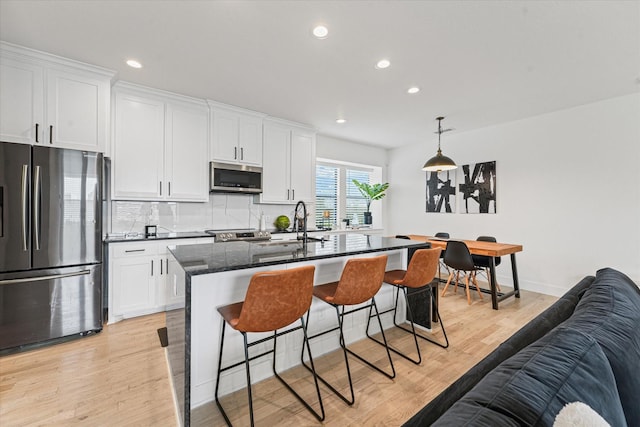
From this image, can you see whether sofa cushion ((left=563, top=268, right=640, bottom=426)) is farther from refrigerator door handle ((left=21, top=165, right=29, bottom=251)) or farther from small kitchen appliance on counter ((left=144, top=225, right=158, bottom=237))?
small kitchen appliance on counter ((left=144, top=225, right=158, bottom=237))

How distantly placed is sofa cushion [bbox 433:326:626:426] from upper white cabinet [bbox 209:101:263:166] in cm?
393

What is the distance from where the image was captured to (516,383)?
634 mm

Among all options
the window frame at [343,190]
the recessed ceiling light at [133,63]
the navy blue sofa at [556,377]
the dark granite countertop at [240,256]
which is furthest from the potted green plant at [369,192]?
the navy blue sofa at [556,377]

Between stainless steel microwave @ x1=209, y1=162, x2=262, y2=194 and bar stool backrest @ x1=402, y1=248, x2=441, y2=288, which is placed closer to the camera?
bar stool backrest @ x1=402, y1=248, x2=441, y2=288

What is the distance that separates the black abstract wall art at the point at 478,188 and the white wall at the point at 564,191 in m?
0.11

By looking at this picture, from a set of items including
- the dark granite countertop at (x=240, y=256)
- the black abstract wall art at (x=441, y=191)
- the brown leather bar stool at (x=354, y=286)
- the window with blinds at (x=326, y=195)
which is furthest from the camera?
the window with blinds at (x=326, y=195)

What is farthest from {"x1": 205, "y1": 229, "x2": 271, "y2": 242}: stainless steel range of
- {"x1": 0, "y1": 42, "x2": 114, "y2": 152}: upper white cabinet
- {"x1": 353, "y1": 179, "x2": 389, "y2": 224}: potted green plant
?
{"x1": 353, "y1": 179, "x2": 389, "y2": 224}: potted green plant

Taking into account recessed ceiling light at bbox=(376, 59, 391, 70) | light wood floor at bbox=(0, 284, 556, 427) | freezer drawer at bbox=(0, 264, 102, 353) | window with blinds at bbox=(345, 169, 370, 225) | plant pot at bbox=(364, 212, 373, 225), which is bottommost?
light wood floor at bbox=(0, 284, 556, 427)

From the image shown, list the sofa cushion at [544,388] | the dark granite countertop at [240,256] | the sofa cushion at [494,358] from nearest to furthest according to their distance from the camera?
the sofa cushion at [544,388] → the sofa cushion at [494,358] → the dark granite countertop at [240,256]

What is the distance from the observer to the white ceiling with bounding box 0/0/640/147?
2016 millimetres

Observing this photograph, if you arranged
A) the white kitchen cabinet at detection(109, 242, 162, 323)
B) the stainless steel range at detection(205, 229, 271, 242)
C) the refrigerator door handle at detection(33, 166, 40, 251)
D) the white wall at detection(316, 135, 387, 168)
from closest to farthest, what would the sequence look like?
the refrigerator door handle at detection(33, 166, 40, 251)
the white kitchen cabinet at detection(109, 242, 162, 323)
the stainless steel range at detection(205, 229, 271, 242)
the white wall at detection(316, 135, 387, 168)

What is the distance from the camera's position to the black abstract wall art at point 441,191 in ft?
17.2

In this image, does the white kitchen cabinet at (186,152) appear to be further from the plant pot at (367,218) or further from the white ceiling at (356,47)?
the plant pot at (367,218)

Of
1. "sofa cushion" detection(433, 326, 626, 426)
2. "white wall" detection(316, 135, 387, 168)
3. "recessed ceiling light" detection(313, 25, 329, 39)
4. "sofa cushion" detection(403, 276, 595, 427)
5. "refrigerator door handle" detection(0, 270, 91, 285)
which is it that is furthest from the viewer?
"white wall" detection(316, 135, 387, 168)
